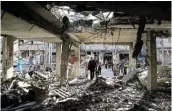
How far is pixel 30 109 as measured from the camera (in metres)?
9.20

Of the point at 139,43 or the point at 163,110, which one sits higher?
the point at 139,43

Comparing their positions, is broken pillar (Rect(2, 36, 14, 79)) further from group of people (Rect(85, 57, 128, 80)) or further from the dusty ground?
group of people (Rect(85, 57, 128, 80))

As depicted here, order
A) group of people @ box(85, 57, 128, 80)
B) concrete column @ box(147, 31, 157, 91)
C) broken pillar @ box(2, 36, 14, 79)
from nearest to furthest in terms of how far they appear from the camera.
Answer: concrete column @ box(147, 31, 157, 91) → broken pillar @ box(2, 36, 14, 79) → group of people @ box(85, 57, 128, 80)

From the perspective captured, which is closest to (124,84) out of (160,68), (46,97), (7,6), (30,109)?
(160,68)

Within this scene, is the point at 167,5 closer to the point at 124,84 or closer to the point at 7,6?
the point at 7,6

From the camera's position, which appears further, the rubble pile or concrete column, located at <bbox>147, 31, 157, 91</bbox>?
concrete column, located at <bbox>147, 31, 157, 91</bbox>

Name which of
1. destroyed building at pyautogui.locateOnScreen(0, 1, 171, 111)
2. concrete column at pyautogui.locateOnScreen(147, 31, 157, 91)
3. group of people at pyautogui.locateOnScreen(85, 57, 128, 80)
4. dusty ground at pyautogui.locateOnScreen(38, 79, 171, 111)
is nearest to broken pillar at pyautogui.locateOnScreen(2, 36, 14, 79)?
destroyed building at pyautogui.locateOnScreen(0, 1, 171, 111)

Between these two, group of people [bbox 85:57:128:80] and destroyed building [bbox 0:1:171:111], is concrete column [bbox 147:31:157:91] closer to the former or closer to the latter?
destroyed building [bbox 0:1:171:111]

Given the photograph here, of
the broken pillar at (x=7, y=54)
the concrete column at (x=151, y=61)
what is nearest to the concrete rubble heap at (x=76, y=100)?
the concrete column at (x=151, y=61)

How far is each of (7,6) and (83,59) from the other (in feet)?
103

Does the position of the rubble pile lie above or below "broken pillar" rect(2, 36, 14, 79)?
below

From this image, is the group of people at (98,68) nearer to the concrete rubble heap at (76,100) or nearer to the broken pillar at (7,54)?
the concrete rubble heap at (76,100)

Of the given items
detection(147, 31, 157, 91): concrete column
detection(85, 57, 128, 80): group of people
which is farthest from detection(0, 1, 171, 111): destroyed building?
detection(85, 57, 128, 80): group of people

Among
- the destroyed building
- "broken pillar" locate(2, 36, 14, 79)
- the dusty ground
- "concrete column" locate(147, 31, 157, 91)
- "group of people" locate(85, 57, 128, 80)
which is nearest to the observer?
the destroyed building
